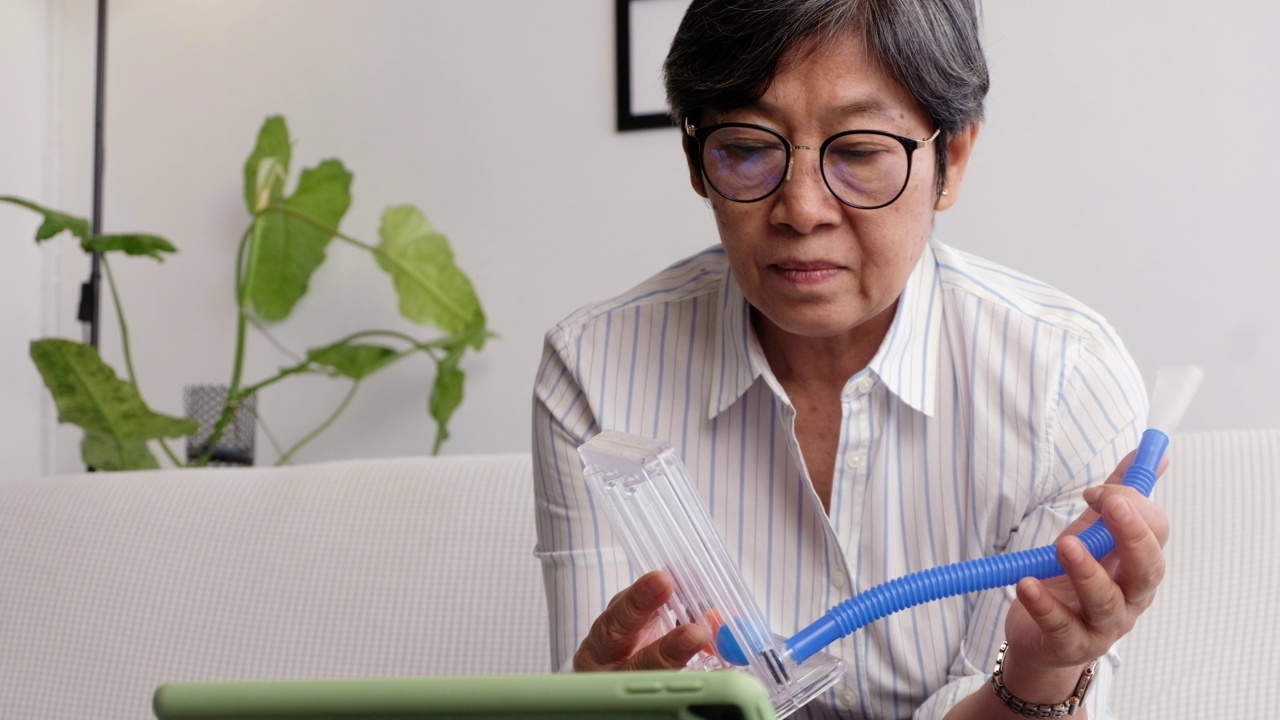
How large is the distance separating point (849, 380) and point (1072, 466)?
0.19 meters

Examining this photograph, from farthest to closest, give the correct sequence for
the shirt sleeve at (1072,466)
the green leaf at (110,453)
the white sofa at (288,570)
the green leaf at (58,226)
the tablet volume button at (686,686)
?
the green leaf at (110,453)
the green leaf at (58,226)
the white sofa at (288,570)
the shirt sleeve at (1072,466)
the tablet volume button at (686,686)

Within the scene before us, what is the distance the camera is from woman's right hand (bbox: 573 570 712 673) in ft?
2.65

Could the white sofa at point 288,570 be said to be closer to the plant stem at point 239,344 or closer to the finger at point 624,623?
the plant stem at point 239,344

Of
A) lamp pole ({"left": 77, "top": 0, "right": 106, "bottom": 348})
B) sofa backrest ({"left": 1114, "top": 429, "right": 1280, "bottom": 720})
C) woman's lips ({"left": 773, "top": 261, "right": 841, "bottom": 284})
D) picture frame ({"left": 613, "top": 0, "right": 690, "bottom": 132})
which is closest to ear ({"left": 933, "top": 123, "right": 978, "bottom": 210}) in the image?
woman's lips ({"left": 773, "top": 261, "right": 841, "bottom": 284})

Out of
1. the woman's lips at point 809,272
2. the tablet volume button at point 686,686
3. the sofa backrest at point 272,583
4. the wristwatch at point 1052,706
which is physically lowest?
the sofa backrest at point 272,583

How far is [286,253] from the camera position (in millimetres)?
2195

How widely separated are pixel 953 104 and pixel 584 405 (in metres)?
0.40

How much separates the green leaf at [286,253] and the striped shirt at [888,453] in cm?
111

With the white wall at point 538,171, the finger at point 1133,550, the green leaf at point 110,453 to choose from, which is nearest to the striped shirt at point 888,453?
the finger at point 1133,550

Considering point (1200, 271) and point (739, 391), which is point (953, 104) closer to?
point (739, 391)

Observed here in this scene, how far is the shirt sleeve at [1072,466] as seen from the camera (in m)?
1.01

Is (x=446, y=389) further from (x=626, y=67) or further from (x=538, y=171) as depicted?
(x=626, y=67)

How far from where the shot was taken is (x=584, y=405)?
1143mm

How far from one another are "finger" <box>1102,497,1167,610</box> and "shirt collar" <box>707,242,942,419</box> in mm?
299
